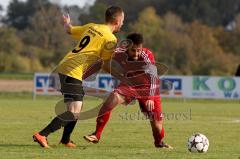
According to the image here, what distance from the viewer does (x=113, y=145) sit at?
14.3 m

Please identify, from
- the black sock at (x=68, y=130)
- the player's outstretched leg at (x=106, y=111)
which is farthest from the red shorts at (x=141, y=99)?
the black sock at (x=68, y=130)

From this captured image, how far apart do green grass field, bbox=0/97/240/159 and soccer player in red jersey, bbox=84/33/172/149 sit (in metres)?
0.41

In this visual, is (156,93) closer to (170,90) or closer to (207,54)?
(170,90)

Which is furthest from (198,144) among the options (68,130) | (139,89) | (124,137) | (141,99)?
(124,137)

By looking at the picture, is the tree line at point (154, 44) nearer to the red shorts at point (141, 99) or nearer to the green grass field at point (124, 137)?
the green grass field at point (124, 137)

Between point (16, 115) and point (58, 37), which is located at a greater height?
point (58, 37)

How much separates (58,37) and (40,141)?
205 feet

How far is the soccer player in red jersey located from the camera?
45.1 ft

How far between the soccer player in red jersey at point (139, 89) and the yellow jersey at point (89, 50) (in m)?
0.38

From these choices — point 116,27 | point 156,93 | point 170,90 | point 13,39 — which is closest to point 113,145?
point 156,93

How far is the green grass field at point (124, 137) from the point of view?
40.3 feet

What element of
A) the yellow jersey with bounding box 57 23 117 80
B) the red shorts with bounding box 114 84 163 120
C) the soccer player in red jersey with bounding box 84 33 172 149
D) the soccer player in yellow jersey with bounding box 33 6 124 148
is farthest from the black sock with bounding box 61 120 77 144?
the red shorts with bounding box 114 84 163 120

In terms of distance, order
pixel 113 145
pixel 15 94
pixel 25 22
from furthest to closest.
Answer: pixel 25 22 < pixel 15 94 < pixel 113 145

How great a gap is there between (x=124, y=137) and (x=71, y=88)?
3467 millimetres
